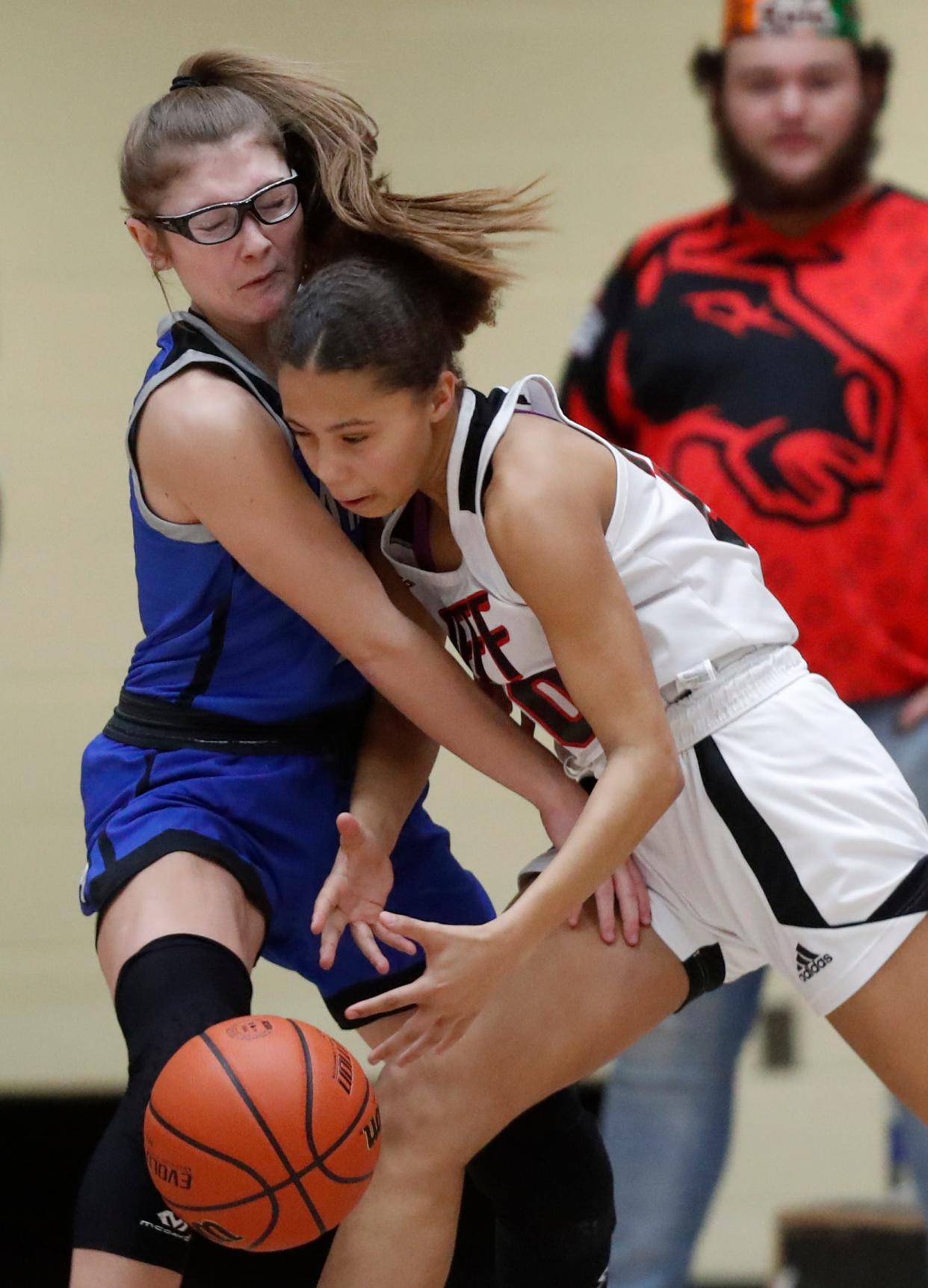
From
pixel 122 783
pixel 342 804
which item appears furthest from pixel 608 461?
pixel 122 783

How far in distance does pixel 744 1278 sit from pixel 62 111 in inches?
132

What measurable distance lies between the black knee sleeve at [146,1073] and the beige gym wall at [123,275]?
85.8 inches

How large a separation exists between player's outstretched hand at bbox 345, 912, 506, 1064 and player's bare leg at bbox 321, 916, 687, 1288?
15 centimetres

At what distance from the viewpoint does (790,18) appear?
332 centimetres

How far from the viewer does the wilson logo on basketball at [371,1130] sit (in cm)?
219

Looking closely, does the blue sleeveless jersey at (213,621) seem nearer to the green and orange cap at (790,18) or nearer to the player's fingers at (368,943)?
the player's fingers at (368,943)

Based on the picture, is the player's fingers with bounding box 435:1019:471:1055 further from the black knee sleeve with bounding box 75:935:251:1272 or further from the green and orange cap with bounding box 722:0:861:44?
the green and orange cap with bounding box 722:0:861:44

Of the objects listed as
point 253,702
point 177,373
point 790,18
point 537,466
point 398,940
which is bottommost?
point 398,940

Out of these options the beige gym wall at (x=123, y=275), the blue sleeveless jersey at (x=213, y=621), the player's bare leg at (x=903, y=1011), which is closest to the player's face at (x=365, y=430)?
the blue sleeveless jersey at (x=213, y=621)

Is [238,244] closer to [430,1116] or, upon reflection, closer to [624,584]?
[624,584]

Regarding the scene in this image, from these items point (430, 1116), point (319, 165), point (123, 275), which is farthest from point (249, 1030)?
point (123, 275)

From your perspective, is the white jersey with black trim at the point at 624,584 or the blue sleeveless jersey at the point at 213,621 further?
the blue sleeveless jersey at the point at 213,621

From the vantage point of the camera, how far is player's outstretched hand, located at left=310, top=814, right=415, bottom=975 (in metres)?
2.42

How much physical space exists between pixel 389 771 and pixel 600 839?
1.54ft
